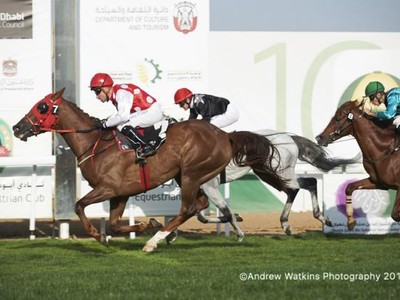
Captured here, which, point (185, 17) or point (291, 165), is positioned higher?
point (185, 17)

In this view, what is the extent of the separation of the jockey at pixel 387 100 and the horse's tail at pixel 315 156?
104cm

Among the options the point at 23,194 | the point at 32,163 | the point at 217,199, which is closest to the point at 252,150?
the point at 217,199

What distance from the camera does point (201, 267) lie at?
7.90m

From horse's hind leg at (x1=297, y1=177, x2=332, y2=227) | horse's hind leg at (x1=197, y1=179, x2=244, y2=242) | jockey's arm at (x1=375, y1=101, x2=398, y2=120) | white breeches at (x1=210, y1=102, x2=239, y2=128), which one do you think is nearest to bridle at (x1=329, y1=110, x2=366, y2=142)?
jockey's arm at (x1=375, y1=101, x2=398, y2=120)

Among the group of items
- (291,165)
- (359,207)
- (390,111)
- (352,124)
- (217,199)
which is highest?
(390,111)

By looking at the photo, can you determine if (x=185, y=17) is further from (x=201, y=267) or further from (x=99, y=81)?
(x=201, y=267)

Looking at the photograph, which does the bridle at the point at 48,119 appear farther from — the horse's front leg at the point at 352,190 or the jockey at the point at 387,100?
the jockey at the point at 387,100

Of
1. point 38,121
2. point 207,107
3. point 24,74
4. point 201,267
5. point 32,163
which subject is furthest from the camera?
point 24,74

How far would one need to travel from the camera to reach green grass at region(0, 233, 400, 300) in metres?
6.19

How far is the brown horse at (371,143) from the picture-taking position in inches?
400

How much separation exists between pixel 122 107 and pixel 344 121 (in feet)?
10.4

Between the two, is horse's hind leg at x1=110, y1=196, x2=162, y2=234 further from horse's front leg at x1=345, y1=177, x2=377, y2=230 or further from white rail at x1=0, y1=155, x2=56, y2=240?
horse's front leg at x1=345, y1=177, x2=377, y2=230

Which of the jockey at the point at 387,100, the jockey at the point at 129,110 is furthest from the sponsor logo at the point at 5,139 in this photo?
the jockey at the point at 387,100

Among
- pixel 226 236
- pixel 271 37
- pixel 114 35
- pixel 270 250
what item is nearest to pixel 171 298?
pixel 270 250
